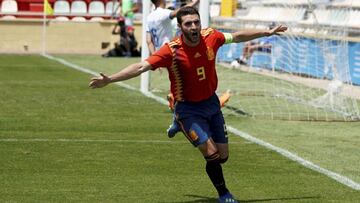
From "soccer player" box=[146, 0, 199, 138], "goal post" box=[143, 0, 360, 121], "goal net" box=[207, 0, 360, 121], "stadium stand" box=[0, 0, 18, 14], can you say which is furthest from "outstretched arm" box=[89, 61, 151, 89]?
"stadium stand" box=[0, 0, 18, 14]

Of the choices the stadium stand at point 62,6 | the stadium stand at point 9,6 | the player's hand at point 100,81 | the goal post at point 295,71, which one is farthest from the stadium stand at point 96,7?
the player's hand at point 100,81

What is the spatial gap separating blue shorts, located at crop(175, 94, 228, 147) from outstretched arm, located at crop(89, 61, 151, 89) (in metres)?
0.63

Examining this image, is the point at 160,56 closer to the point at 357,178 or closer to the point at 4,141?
the point at 357,178

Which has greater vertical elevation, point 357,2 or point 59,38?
point 357,2

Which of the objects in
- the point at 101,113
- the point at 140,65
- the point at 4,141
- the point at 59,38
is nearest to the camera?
the point at 140,65

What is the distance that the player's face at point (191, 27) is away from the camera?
893 centimetres

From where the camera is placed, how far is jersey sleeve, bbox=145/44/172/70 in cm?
898

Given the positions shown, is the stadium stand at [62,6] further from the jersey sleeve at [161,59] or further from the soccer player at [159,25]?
the jersey sleeve at [161,59]

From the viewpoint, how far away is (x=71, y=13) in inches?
1640

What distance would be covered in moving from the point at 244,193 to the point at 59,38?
26.9m

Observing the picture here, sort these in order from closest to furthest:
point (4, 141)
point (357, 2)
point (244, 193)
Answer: point (244, 193) → point (4, 141) → point (357, 2)

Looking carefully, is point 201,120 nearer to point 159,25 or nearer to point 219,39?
point 219,39

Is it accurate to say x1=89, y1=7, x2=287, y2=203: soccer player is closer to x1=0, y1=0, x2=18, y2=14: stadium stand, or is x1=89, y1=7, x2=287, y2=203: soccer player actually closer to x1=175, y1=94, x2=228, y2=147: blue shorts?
x1=175, y1=94, x2=228, y2=147: blue shorts

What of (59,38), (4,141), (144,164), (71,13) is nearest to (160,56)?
(144,164)
